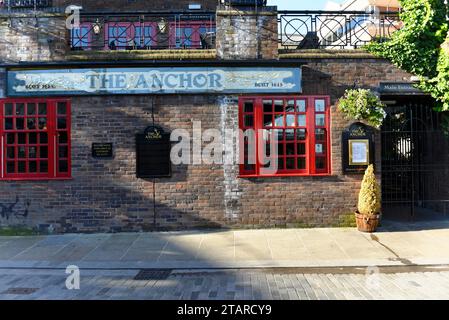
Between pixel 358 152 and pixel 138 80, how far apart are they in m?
5.27

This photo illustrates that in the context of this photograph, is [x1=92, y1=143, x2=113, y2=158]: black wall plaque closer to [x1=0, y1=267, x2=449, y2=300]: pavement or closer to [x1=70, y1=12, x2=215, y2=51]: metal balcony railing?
[x1=70, y1=12, x2=215, y2=51]: metal balcony railing

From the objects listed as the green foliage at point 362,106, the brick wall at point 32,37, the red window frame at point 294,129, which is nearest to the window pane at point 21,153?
the brick wall at point 32,37

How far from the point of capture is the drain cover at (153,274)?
6.50 meters

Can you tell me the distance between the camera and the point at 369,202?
9.08 metres

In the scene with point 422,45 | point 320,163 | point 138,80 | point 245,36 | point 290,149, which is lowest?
point 320,163

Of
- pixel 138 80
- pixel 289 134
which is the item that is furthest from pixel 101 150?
pixel 289 134

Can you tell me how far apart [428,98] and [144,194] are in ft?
24.0

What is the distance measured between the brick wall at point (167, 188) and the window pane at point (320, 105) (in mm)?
377

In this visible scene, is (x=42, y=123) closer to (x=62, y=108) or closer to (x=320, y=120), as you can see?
(x=62, y=108)

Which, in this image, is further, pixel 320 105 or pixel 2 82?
pixel 320 105

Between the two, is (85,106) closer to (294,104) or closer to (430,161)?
(294,104)

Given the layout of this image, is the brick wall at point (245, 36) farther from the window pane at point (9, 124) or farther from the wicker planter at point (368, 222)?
the window pane at point (9, 124)

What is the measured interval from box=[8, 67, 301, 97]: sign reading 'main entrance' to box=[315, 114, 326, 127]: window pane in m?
1.11

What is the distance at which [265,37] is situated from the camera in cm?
976
